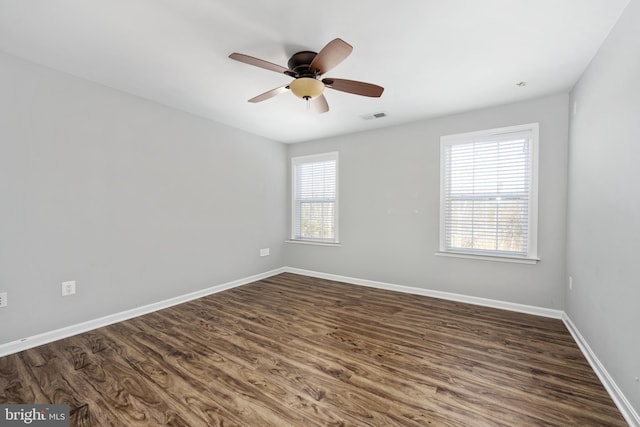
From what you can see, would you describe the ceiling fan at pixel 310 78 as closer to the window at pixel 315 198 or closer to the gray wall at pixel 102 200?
the gray wall at pixel 102 200

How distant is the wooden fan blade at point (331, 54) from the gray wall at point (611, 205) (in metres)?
1.65

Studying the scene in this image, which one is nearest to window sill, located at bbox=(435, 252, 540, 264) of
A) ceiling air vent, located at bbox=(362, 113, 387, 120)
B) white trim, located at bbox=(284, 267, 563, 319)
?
white trim, located at bbox=(284, 267, 563, 319)

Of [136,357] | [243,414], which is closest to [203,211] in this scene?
[136,357]

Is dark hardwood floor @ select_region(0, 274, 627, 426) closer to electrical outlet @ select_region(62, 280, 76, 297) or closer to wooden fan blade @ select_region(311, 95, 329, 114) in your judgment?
electrical outlet @ select_region(62, 280, 76, 297)

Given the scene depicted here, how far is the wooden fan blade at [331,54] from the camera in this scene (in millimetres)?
1661

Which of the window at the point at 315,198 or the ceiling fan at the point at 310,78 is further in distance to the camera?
the window at the point at 315,198

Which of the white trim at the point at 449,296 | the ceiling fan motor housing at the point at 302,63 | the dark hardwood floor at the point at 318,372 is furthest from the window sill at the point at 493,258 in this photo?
the ceiling fan motor housing at the point at 302,63

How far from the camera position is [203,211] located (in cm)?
379

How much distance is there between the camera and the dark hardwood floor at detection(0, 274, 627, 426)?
1.62 m

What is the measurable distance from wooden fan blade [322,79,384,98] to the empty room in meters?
0.02

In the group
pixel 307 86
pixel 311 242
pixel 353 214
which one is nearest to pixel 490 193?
pixel 353 214

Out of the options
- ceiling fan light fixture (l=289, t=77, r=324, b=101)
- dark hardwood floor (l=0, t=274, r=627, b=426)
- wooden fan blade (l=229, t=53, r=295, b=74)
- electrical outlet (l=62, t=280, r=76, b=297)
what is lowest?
dark hardwood floor (l=0, t=274, r=627, b=426)

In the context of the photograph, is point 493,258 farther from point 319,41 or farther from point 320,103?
point 319,41

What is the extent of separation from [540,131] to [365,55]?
2.30 meters
